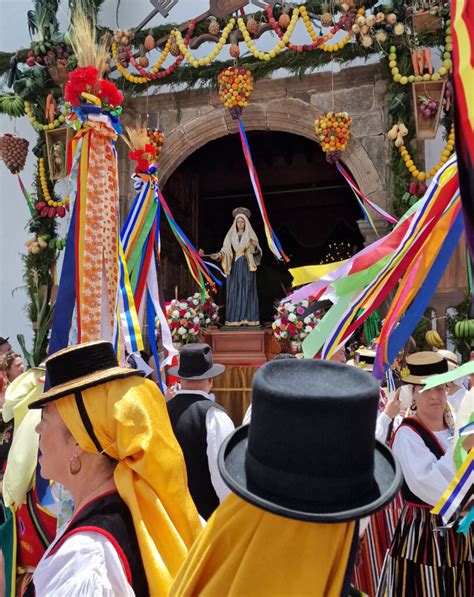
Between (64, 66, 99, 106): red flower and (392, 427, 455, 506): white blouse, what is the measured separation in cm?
221

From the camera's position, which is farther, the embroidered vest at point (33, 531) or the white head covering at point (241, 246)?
the white head covering at point (241, 246)

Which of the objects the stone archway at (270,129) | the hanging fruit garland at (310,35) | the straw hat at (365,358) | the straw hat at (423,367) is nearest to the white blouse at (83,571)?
the straw hat at (423,367)

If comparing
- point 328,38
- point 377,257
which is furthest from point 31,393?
point 328,38

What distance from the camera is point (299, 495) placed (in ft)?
2.96

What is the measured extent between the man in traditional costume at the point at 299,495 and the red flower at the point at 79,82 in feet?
7.18

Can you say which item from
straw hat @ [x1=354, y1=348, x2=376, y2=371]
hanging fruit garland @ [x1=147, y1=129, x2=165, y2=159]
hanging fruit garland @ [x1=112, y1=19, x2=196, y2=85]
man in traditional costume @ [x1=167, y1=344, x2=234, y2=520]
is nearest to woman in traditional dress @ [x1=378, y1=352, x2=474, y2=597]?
man in traditional costume @ [x1=167, y1=344, x2=234, y2=520]

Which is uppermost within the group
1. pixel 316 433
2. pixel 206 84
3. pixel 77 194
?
pixel 206 84

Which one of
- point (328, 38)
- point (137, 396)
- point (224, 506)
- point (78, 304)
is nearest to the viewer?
point (224, 506)

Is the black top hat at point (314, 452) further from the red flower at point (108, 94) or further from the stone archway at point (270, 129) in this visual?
the stone archway at point (270, 129)

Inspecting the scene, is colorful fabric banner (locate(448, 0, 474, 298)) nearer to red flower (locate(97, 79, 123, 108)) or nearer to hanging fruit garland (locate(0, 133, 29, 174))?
red flower (locate(97, 79, 123, 108))

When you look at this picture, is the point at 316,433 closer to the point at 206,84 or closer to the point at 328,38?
the point at 328,38

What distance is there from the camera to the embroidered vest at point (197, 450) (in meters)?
2.63

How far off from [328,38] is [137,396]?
624cm

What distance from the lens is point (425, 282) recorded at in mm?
2092
